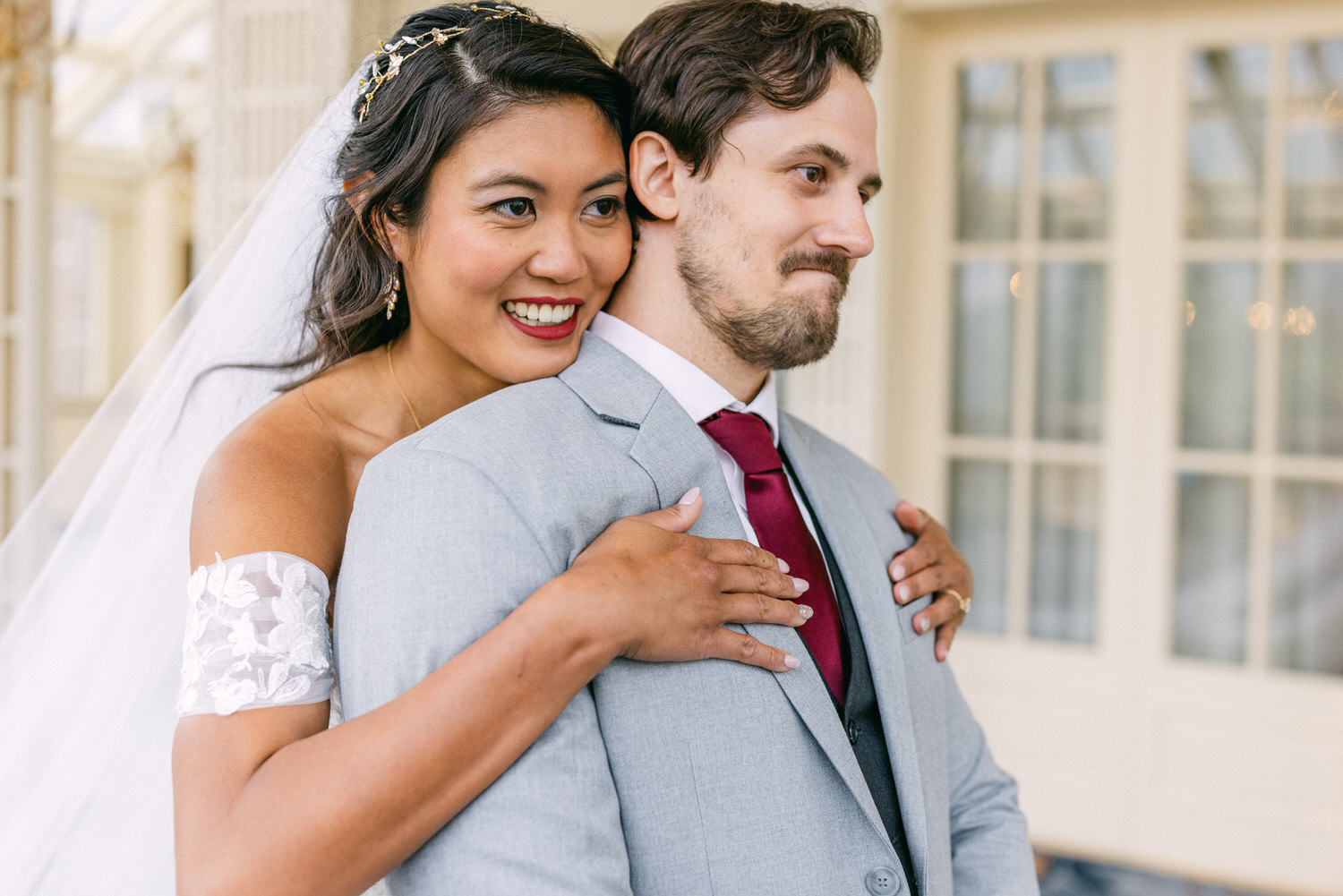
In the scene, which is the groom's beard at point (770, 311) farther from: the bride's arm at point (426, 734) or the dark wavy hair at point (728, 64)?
the bride's arm at point (426, 734)

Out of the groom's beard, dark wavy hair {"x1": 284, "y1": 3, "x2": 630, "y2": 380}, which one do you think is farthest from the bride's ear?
the groom's beard

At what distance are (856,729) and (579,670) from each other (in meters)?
0.41

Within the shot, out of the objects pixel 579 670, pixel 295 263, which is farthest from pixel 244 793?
pixel 295 263

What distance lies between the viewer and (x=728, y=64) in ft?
4.41

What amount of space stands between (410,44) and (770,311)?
0.61 metres

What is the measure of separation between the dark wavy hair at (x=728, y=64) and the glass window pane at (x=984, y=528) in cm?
256

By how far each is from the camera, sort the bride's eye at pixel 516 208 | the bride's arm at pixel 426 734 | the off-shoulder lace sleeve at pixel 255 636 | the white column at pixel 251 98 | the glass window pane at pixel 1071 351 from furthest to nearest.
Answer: the white column at pixel 251 98
the glass window pane at pixel 1071 351
the bride's eye at pixel 516 208
the off-shoulder lace sleeve at pixel 255 636
the bride's arm at pixel 426 734

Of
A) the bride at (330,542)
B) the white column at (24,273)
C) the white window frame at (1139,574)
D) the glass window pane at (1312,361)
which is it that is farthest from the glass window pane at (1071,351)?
the white column at (24,273)

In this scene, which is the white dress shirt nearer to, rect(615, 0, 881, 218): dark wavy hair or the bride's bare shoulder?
rect(615, 0, 881, 218): dark wavy hair

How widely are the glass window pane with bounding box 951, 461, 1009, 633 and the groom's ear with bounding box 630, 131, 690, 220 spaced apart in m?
2.67

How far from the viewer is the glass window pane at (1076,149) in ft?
11.5

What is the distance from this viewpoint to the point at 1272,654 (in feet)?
11.2

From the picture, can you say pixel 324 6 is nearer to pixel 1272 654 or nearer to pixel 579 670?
pixel 579 670

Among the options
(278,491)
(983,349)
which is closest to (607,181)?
(278,491)
